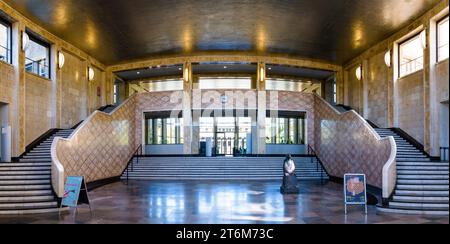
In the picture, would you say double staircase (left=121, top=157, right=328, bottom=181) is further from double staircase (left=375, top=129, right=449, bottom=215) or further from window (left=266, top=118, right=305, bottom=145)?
double staircase (left=375, top=129, right=449, bottom=215)

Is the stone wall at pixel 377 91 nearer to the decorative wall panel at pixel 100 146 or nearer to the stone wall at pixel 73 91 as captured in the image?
the decorative wall panel at pixel 100 146

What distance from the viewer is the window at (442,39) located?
13.2 metres

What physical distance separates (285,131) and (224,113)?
459cm

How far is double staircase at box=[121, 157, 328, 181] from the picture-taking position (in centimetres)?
1834

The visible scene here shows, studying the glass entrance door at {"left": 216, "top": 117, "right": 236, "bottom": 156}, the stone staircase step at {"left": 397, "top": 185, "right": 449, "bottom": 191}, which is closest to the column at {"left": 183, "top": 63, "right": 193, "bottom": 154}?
the glass entrance door at {"left": 216, "top": 117, "right": 236, "bottom": 156}

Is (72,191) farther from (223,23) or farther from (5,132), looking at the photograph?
(223,23)

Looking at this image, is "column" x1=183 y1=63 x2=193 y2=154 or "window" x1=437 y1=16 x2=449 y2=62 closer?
"window" x1=437 y1=16 x2=449 y2=62

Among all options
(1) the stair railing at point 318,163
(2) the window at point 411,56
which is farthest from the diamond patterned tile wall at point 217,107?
(2) the window at point 411,56

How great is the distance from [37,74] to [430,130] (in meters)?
15.7

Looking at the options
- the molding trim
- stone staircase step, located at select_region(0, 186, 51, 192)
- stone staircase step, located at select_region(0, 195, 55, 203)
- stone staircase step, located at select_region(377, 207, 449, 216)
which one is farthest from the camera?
the molding trim

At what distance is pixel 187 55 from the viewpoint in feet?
69.2

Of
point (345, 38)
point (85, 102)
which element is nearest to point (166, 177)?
point (85, 102)

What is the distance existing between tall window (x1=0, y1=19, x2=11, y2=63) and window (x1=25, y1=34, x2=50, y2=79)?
1.33 metres

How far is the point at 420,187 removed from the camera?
11.0 m
